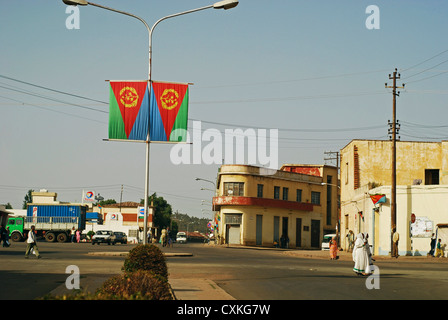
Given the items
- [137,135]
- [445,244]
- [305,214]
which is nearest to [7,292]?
[137,135]

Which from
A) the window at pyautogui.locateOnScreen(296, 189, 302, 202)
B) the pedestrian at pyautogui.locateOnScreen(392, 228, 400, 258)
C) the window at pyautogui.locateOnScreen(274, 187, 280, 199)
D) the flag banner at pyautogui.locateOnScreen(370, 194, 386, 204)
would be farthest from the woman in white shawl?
the window at pyautogui.locateOnScreen(296, 189, 302, 202)

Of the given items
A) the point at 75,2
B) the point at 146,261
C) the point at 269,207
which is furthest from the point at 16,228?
the point at 146,261

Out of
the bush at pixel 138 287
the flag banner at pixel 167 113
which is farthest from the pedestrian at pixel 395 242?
the bush at pixel 138 287

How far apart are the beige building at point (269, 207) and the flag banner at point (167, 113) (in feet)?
161

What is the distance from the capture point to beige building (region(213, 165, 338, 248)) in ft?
229

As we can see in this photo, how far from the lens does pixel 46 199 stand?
88500mm

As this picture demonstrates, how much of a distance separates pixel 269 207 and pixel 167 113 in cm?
5303

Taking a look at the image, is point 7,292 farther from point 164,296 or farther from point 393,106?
point 393,106

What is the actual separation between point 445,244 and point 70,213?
3886cm

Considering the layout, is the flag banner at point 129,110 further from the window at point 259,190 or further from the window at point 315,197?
the window at point 315,197

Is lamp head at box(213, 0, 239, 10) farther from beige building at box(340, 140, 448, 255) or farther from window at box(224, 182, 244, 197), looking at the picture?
window at box(224, 182, 244, 197)

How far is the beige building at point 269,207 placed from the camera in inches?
2746

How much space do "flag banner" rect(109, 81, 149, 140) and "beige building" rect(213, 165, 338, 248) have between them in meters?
49.7

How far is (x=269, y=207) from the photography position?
71875 millimetres
